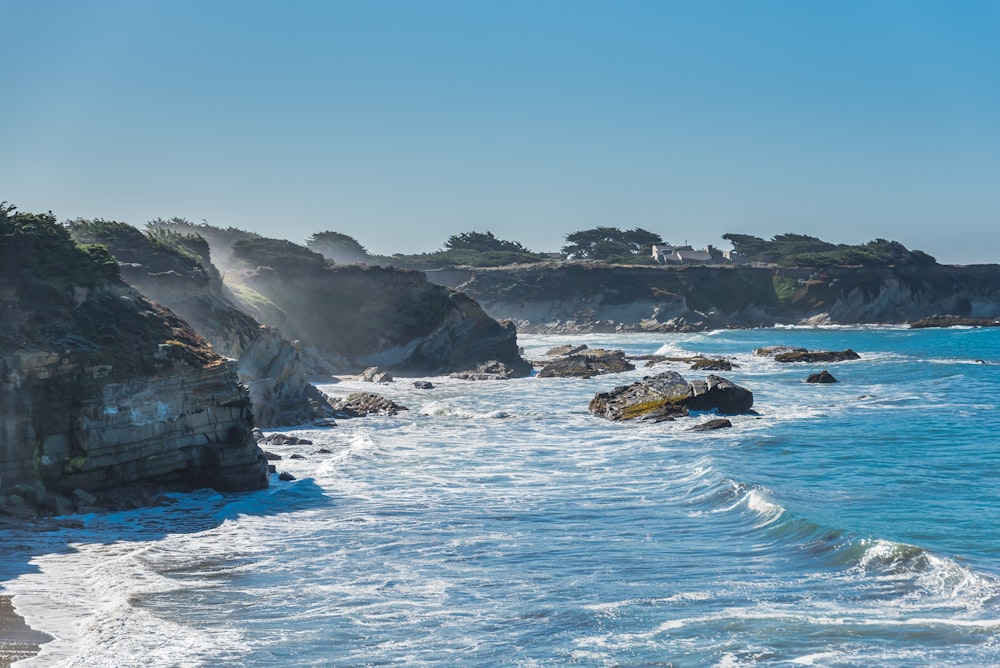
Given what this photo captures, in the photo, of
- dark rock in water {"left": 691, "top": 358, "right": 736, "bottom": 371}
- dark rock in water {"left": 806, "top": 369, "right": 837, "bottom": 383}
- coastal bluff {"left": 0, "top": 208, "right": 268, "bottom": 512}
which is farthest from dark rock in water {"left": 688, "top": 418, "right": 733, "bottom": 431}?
dark rock in water {"left": 691, "top": 358, "right": 736, "bottom": 371}

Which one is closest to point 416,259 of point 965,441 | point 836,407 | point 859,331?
point 859,331

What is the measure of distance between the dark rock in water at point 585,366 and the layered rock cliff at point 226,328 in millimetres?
18596

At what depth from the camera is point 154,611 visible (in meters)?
13.6

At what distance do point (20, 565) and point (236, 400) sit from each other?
275 inches

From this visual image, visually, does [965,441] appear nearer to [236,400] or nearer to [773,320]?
[236,400]

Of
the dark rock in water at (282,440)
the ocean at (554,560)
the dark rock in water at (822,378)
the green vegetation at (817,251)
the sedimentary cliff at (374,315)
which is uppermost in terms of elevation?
the green vegetation at (817,251)

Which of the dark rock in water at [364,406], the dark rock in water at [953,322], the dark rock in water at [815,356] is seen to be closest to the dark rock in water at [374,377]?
the dark rock in water at [364,406]

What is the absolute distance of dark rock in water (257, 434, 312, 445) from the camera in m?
28.9

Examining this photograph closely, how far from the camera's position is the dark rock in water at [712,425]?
105ft

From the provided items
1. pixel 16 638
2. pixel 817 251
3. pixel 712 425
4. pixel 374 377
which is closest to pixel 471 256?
pixel 817 251

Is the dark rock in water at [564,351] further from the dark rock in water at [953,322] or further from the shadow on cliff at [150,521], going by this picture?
the dark rock in water at [953,322]

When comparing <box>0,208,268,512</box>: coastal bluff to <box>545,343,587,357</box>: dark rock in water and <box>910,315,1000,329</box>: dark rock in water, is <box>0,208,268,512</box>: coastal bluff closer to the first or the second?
<box>545,343,587,357</box>: dark rock in water

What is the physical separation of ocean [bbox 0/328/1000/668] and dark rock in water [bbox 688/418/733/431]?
171cm

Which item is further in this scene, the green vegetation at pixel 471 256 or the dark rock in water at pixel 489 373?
the green vegetation at pixel 471 256
